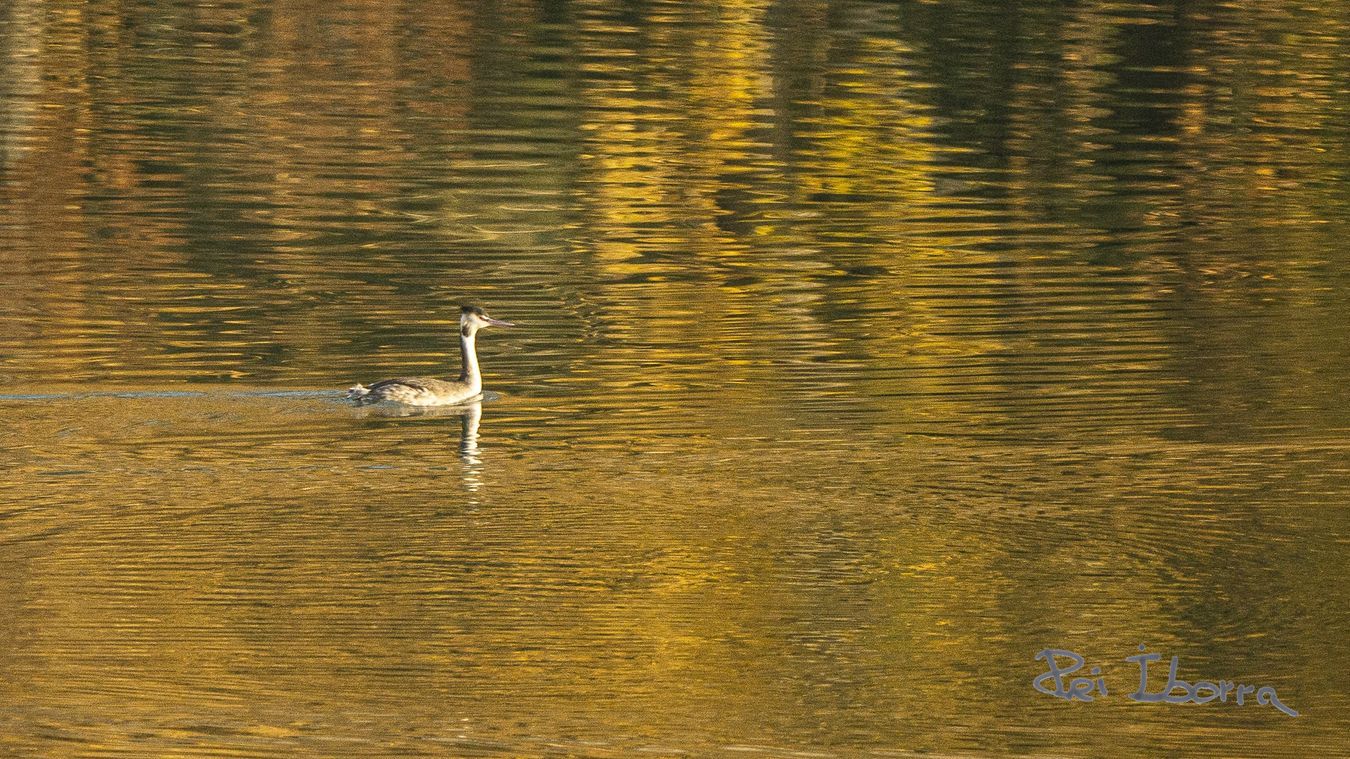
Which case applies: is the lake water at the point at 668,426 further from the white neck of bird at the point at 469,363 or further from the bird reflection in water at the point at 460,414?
the white neck of bird at the point at 469,363

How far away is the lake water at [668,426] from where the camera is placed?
885 centimetres

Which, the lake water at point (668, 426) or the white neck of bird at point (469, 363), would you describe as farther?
the white neck of bird at point (469, 363)

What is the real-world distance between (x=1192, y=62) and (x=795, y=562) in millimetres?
24870

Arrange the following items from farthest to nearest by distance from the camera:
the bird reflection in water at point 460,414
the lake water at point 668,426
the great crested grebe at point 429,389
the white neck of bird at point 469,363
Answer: the white neck of bird at point 469,363
the great crested grebe at point 429,389
the bird reflection in water at point 460,414
the lake water at point 668,426

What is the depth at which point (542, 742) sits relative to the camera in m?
8.27

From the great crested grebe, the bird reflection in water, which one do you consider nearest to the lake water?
the bird reflection in water

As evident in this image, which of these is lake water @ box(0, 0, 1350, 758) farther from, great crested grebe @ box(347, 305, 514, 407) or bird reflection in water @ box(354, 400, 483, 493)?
great crested grebe @ box(347, 305, 514, 407)

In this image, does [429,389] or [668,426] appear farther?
[429,389]

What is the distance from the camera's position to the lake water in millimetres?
8852

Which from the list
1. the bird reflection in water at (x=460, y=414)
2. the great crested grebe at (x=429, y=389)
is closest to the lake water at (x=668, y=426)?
the bird reflection in water at (x=460, y=414)

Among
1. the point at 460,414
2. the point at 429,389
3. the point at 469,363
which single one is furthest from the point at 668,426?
the point at 469,363

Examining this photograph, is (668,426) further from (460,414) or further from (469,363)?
(469,363)

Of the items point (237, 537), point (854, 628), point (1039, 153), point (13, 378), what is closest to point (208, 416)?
point (13, 378)

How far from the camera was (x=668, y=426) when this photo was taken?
1304cm
